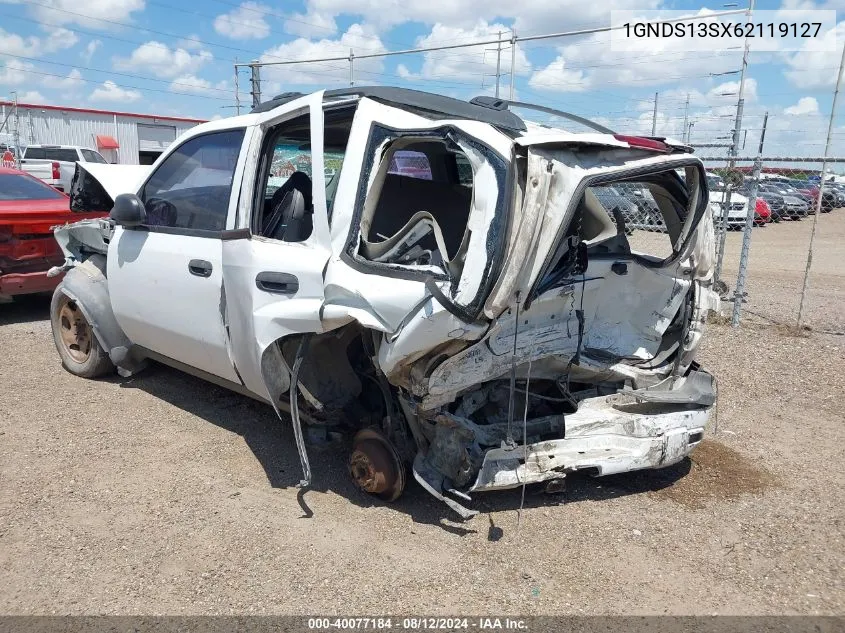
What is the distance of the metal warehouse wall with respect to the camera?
1088 inches

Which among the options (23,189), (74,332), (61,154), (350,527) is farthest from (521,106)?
(61,154)

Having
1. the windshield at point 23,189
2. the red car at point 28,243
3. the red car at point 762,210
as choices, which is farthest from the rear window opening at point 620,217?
the red car at point 762,210

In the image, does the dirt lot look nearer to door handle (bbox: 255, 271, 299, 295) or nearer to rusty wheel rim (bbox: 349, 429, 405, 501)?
rusty wheel rim (bbox: 349, 429, 405, 501)

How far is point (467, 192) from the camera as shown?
4.67 metres

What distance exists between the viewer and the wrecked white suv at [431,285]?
2.93m

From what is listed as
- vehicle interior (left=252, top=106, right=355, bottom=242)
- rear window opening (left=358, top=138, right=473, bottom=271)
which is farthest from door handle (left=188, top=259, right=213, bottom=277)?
rear window opening (left=358, top=138, right=473, bottom=271)

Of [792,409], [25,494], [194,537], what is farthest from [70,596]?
[792,409]

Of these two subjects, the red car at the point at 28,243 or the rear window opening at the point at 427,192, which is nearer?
the rear window opening at the point at 427,192

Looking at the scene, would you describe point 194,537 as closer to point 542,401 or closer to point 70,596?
point 70,596

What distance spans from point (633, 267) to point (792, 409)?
212cm

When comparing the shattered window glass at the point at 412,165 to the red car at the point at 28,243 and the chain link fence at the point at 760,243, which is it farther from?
the red car at the point at 28,243

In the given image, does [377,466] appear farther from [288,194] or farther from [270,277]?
[288,194]

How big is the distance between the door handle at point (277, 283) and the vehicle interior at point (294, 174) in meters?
0.30

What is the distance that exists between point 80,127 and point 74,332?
28.7 m
